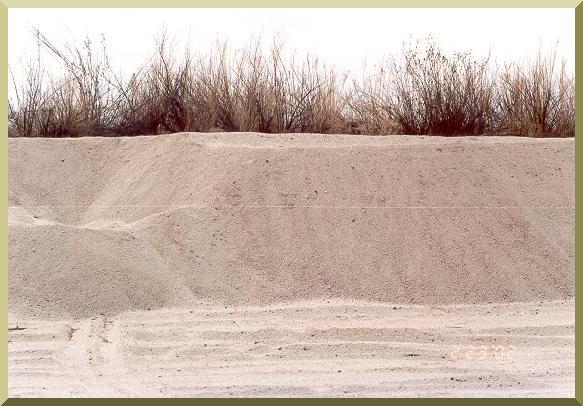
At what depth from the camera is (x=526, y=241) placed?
10109 millimetres

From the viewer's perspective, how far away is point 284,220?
33.7 feet

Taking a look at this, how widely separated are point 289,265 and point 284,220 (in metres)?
0.85

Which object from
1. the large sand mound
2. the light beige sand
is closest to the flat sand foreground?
the light beige sand

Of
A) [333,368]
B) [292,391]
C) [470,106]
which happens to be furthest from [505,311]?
[470,106]

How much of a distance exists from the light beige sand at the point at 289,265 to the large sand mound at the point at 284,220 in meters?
0.02

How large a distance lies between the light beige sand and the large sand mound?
Result: 0.07 ft

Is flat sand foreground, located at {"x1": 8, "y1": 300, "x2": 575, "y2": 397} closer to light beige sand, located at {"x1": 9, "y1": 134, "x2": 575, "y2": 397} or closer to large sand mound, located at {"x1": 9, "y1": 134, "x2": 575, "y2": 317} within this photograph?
light beige sand, located at {"x1": 9, "y1": 134, "x2": 575, "y2": 397}

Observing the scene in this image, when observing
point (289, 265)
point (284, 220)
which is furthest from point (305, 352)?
point (284, 220)

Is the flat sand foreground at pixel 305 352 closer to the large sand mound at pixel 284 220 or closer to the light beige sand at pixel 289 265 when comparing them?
the light beige sand at pixel 289 265

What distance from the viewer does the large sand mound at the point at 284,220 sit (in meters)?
9.06

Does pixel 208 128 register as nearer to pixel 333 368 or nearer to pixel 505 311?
pixel 505 311

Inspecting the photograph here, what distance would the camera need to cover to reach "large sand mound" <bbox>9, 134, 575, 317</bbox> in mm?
9062

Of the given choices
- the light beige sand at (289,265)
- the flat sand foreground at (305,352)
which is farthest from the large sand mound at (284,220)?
the flat sand foreground at (305,352)

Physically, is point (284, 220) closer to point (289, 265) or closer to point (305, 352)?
point (289, 265)
